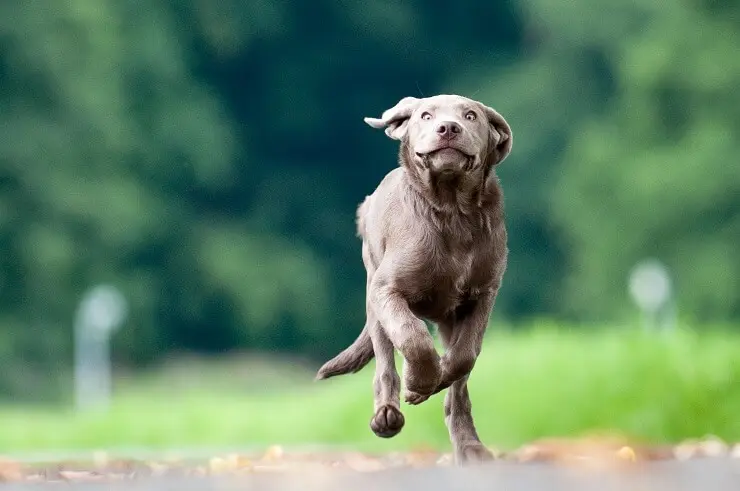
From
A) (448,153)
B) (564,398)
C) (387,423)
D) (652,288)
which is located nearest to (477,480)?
(387,423)

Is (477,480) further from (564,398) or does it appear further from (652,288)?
(652,288)

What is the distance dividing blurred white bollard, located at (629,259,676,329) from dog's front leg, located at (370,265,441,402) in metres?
19.5

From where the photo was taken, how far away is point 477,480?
5.86 meters

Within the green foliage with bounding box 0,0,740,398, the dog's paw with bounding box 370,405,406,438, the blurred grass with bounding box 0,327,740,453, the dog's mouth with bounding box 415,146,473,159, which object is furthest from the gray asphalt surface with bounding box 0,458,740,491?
the green foliage with bounding box 0,0,740,398

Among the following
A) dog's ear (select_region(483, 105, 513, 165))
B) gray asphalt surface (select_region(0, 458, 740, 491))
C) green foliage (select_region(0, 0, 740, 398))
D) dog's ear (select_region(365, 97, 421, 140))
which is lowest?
gray asphalt surface (select_region(0, 458, 740, 491))

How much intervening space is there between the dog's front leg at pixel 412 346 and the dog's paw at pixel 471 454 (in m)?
0.58

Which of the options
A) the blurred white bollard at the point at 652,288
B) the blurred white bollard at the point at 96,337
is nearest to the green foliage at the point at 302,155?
the blurred white bollard at the point at 96,337

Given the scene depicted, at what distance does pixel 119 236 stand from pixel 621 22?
9.46 metres

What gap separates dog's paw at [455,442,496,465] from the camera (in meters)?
7.12

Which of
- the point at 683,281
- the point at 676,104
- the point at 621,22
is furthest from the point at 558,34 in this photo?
the point at 683,281

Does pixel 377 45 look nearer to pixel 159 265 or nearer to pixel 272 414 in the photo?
pixel 159 265

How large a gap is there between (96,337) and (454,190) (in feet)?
88.7

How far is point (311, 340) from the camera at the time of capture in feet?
116

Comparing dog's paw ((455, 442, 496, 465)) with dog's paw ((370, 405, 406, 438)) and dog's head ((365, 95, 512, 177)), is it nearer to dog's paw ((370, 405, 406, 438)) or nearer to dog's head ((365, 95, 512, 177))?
dog's paw ((370, 405, 406, 438))
